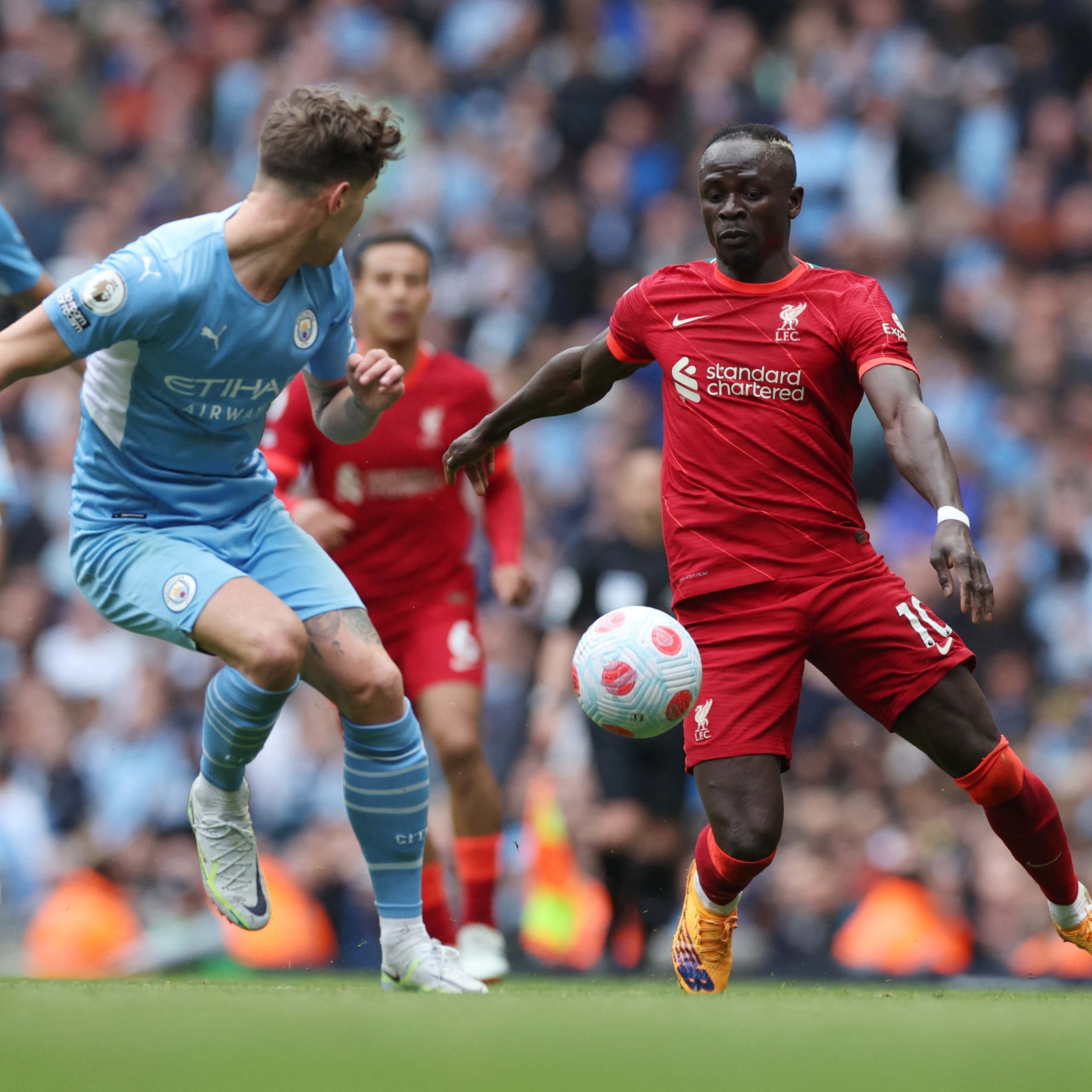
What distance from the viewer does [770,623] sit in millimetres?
4883

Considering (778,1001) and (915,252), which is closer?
(778,1001)

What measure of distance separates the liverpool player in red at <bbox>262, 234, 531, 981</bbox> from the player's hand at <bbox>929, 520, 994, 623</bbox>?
2.72 meters

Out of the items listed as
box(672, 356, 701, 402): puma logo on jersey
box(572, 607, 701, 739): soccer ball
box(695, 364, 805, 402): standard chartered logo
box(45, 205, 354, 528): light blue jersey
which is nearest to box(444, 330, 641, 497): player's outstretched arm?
box(672, 356, 701, 402): puma logo on jersey

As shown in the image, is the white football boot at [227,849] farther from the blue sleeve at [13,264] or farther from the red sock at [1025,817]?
the red sock at [1025,817]

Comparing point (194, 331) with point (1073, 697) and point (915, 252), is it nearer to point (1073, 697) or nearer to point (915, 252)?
point (1073, 697)

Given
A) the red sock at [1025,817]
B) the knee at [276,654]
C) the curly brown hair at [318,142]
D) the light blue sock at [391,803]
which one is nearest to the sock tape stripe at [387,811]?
the light blue sock at [391,803]

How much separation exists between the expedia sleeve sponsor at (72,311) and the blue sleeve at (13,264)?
4.35ft

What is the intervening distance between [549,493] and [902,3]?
14.1ft

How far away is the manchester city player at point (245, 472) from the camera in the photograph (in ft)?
15.4

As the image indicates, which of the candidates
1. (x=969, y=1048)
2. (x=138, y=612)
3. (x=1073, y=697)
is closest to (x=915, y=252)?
(x=1073, y=697)

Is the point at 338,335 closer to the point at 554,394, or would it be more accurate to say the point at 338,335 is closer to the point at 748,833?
the point at 554,394

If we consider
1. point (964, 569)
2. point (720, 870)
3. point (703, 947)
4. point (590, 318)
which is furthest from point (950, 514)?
point (590, 318)

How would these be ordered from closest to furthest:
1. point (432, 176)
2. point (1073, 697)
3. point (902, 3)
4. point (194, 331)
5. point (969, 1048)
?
point (969, 1048)
point (194, 331)
point (1073, 697)
point (902, 3)
point (432, 176)

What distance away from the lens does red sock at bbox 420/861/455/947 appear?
6.39 metres
